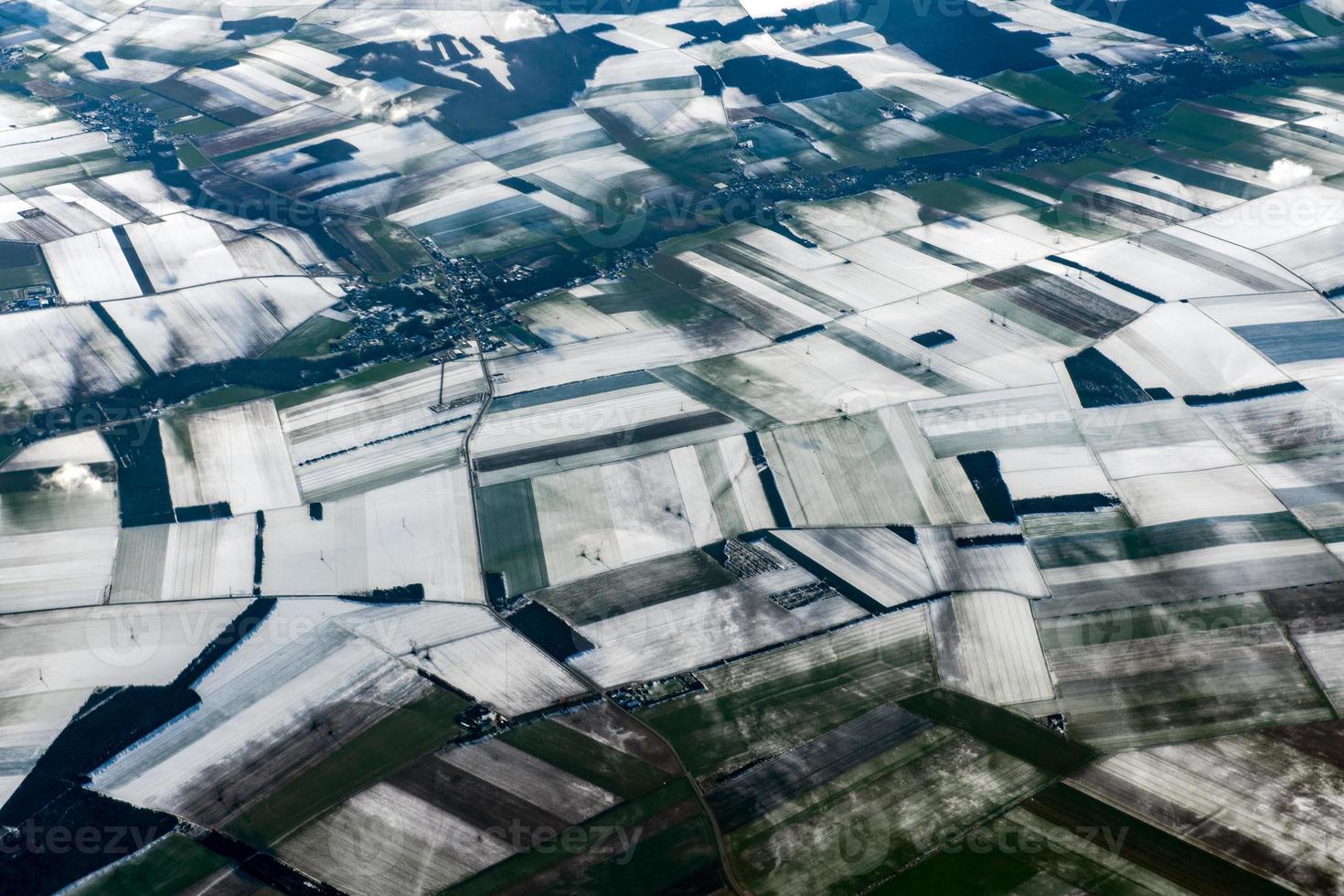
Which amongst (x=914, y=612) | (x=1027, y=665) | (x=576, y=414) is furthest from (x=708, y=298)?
(x=1027, y=665)

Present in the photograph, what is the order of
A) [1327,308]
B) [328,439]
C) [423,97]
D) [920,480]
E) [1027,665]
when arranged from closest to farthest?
[1027,665] < [920,480] < [328,439] < [1327,308] < [423,97]

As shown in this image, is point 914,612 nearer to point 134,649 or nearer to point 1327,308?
point 134,649
